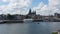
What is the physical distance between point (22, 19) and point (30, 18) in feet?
2.89

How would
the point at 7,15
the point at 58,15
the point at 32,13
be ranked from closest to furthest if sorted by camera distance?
the point at 58,15 → the point at 32,13 → the point at 7,15

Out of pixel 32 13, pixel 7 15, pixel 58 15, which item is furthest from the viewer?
pixel 7 15

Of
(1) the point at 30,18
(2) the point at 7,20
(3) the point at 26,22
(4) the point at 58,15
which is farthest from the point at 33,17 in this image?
(4) the point at 58,15

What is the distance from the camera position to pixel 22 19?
1551 centimetres

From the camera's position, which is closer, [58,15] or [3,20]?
[58,15]

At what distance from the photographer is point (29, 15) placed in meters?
15.4

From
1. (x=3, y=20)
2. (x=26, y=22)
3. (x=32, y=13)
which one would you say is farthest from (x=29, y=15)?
(x=3, y=20)

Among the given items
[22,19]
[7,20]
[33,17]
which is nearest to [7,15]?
[7,20]

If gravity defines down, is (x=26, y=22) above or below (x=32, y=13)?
below

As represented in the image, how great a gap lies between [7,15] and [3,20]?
0.69m

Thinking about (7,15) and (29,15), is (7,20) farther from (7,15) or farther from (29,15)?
(29,15)

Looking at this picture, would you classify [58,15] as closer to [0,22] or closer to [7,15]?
[7,15]

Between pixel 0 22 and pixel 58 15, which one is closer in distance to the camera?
pixel 58 15

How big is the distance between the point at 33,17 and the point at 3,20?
3244 millimetres
